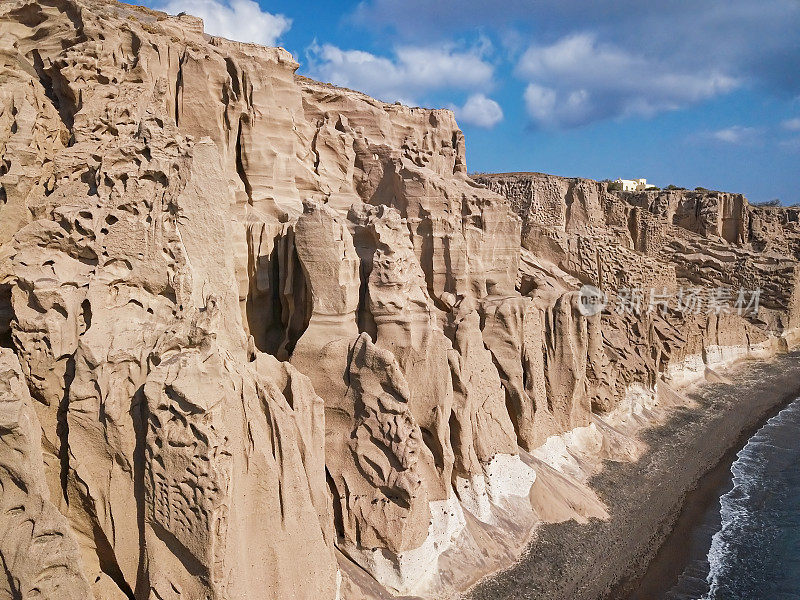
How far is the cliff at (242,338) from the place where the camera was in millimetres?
7305

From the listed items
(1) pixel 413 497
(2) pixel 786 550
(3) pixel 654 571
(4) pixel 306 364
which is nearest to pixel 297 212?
(4) pixel 306 364

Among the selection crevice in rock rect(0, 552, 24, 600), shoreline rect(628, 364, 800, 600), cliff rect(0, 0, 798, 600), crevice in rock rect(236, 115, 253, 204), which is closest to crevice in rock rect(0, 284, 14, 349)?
cliff rect(0, 0, 798, 600)

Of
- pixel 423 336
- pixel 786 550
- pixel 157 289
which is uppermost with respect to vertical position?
pixel 157 289

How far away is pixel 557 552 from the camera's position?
13.3 metres

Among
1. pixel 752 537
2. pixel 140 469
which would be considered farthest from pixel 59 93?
pixel 752 537

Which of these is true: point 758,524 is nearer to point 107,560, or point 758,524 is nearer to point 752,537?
point 752,537

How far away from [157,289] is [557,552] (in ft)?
34.5

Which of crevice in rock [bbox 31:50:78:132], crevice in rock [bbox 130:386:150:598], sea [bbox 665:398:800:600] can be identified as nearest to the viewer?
crevice in rock [bbox 130:386:150:598]

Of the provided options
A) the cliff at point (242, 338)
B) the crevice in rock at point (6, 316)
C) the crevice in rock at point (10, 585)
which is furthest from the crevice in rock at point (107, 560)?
the crevice in rock at point (6, 316)

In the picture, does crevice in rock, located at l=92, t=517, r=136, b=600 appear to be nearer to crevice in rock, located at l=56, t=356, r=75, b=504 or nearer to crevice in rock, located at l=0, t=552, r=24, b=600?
crevice in rock, located at l=56, t=356, r=75, b=504

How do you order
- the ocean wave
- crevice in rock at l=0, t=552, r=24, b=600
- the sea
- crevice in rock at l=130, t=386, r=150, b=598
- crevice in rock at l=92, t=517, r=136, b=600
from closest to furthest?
crevice in rock at l=0, t=552, r=24, b=600 → crevice in rock at l=130, t=386, r=150, b=598 → crevice in rock at l=92, t=517, r=136, b=600 → the sea → the ocean wave

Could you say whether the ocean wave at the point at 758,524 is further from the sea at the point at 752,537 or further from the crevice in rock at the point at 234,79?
the crevice in rock at the point at 234,79

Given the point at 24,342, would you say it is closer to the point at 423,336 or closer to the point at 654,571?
the point at 423,336

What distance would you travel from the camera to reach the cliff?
730cm
